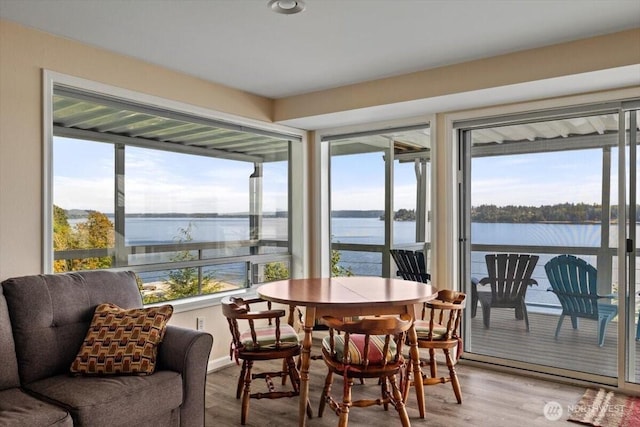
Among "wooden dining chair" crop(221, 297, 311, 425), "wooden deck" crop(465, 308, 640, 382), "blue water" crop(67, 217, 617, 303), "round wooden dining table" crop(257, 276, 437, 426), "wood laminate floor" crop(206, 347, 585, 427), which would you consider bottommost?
"wood laminate floor" crop(206, 347, 585, 427)

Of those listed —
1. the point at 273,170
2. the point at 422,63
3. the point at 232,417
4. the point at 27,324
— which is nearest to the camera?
the point at 27,324

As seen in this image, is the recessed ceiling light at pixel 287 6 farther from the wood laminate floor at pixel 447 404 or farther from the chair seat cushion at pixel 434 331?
the wood laminate floor at pixel 447 404

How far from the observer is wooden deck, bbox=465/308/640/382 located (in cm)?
367

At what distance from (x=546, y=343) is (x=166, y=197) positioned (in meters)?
3.36

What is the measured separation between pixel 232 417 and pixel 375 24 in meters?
2.66

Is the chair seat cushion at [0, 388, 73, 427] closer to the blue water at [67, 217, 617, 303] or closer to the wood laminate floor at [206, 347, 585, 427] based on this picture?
the wood laminate floor at [206, 347, 585, 427]

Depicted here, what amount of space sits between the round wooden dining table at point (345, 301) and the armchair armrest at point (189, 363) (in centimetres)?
58

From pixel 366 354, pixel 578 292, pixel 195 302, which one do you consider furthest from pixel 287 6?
pixel 578 292

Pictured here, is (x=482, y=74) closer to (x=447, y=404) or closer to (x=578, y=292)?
(x=578, y=292)

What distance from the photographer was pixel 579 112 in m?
3.71

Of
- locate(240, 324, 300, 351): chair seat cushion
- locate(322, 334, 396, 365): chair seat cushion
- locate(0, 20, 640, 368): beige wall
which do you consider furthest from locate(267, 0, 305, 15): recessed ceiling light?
locate(240, 324, 300, 351): chair seat cushion

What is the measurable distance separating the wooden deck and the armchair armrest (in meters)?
2.57

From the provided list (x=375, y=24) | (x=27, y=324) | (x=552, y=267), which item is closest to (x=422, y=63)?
(x=375, y=24)

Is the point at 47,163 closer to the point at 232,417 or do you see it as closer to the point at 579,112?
the point at 232,417
